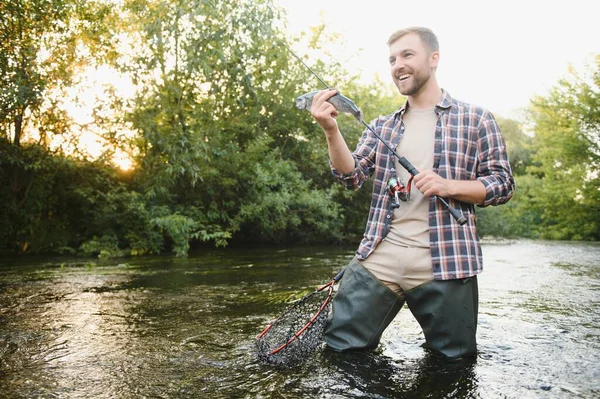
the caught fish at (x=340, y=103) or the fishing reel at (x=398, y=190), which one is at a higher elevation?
the caught fish at (x=340, y=103)

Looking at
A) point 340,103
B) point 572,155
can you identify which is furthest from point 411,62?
point 572,155

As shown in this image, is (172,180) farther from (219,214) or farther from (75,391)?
(75,391)

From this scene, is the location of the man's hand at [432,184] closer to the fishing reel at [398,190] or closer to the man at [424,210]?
the man at [424,210]

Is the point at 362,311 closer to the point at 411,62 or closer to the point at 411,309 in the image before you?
the point at 411,309

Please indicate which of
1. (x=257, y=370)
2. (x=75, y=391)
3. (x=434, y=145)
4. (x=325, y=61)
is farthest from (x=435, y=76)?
(x=325, y=61)

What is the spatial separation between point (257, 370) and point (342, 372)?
51 cm

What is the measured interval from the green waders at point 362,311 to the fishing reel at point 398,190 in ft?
1.54

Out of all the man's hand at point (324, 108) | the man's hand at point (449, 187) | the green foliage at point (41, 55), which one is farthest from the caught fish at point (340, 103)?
the green foliage at point (41, 55)

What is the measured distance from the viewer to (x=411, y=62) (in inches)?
124

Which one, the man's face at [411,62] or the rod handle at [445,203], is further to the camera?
the man's face at [411,62]

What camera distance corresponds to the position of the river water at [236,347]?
283 centimetres

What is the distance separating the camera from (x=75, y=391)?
2760 millimetres

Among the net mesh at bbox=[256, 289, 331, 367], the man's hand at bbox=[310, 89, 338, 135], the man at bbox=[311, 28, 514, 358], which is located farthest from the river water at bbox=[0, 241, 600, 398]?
the man's hand at bbox=[310, 89, 338, 135]

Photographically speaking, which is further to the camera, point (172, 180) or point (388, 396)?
point (172, 180)
